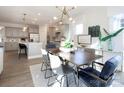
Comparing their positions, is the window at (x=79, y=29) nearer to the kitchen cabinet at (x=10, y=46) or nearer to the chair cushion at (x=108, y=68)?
the chair cushion at (x=108, y=68)

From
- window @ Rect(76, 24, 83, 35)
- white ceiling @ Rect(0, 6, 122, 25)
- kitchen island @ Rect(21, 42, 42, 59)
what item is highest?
white ceiling @ Rect(0, 6, 122, 25)

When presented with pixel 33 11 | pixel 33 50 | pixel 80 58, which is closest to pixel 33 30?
pixel 33 50

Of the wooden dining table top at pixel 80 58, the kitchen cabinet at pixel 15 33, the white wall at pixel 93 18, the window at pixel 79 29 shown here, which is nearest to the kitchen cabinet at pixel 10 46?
the kitchen cabinet at pixel 15 33

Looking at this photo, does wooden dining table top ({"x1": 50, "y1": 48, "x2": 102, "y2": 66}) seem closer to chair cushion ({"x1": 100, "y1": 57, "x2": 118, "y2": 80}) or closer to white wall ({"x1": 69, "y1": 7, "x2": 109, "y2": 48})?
chair cushion ({"x1": 100, "y1": 57, "x2": 118, "y2": 80})

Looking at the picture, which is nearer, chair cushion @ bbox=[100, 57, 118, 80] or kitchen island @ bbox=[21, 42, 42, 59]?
chair cushion @ bbox=[100, 57, 118, 80]

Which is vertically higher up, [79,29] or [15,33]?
[15,33]

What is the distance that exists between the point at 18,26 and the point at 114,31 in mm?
8098

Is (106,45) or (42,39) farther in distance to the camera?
(42,39)

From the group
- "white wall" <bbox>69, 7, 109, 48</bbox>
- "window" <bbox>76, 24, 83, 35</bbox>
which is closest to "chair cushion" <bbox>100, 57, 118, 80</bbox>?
"white wall" <bbox>69, 7, 109, 48</bbox>

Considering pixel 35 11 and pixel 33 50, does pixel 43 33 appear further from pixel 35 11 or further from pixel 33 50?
pixel 35 11

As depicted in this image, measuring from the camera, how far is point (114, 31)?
3512 millimetres
